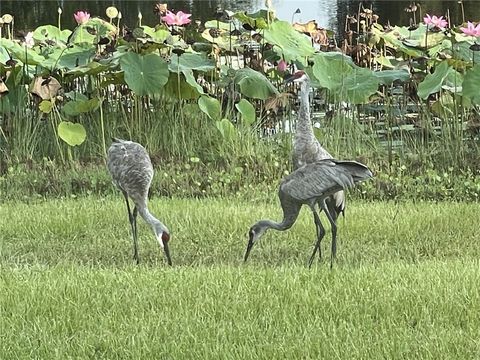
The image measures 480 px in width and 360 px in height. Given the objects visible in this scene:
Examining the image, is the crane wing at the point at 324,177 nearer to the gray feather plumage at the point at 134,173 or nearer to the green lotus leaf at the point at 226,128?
the gray feather plumage at the point at 134,173

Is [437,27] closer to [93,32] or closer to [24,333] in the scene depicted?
[93,32]

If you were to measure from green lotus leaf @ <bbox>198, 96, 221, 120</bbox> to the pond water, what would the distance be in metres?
6.56

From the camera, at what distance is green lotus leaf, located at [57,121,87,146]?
6.03m

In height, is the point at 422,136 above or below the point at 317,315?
above

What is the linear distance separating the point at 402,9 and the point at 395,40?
314 inches

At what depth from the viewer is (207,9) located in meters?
15.2

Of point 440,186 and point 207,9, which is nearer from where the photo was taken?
point 440,186

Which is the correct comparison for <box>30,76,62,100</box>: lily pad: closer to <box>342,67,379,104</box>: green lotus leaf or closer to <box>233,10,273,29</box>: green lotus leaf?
<box>233,10,273,29</box>: green lotus leaf

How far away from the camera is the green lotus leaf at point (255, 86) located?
643cm

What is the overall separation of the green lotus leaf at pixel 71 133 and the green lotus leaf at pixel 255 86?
113cm

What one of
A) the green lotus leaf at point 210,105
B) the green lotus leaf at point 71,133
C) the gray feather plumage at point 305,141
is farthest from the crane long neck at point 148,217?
the green lotus leaf at point 210,105

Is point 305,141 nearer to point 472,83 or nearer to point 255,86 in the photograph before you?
point 472,83

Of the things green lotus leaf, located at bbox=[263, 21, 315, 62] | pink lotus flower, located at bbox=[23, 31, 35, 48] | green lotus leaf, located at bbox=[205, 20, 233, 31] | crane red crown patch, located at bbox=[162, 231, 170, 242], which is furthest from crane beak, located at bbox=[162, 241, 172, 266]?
green lotus leaf, located at bbox=[205, 20, 233, 31]

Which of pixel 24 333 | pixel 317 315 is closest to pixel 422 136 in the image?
pixel 317 315
